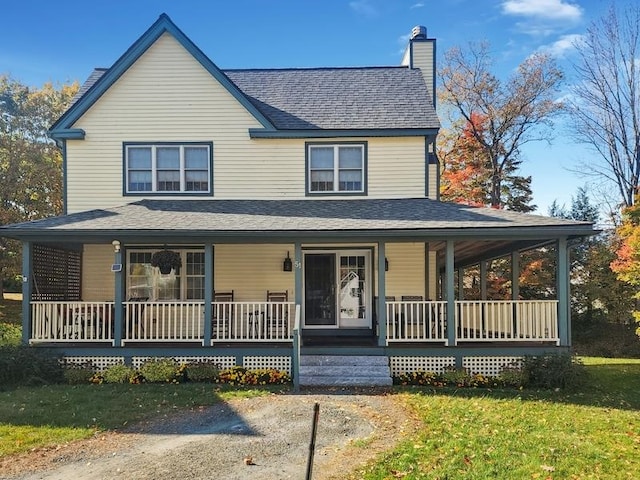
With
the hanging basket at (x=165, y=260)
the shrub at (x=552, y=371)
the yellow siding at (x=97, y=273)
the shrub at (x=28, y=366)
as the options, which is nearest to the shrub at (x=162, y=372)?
the shrub at (x=28, y=366)

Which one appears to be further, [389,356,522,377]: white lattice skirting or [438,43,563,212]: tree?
[438,43,563,212]: tree

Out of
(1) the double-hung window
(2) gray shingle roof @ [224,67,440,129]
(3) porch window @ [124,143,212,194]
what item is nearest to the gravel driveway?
(1) the double-hung window

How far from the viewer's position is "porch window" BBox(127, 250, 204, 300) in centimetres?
1366

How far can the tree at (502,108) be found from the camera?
28.3 metres

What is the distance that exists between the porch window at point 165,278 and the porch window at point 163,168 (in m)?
1.72

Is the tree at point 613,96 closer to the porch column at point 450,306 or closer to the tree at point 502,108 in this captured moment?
the tree at point 502,108

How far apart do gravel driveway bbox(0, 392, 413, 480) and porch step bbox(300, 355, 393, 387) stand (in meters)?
1.39

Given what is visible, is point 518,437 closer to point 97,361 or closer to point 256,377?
point 256,377

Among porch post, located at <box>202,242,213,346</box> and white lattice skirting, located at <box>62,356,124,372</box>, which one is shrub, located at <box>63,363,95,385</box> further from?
porch post, located at <box>202,242,213,346</box>

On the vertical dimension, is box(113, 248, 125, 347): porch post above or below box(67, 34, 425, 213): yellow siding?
below

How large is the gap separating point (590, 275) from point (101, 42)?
76.7ft

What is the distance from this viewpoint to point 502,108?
93.7 feet

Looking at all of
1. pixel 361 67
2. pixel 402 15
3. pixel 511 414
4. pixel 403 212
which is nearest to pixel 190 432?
pixel 511 414

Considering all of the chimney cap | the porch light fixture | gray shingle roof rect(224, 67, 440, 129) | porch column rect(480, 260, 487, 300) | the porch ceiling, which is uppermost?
the chimney cap
